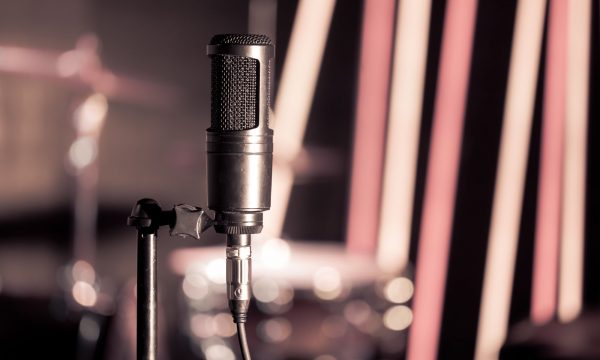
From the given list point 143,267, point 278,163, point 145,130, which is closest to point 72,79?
point 278,163

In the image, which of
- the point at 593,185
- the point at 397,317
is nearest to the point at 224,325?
the point at 397,317

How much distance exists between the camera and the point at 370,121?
10.6 ft

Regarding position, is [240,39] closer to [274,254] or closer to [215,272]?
[215,272]

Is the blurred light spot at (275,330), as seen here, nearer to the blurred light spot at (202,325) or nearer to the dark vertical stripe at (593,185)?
the blurred light spot at (202,325)

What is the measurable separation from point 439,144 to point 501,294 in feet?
1.73

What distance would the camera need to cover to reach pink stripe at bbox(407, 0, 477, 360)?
294 centimetres

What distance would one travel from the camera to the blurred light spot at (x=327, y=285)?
2336mm

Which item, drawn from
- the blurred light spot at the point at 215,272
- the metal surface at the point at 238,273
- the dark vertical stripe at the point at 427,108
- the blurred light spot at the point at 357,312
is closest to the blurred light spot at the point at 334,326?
the blurred light spot at the point at 357,312

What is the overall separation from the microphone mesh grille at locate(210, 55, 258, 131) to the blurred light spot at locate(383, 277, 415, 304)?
152cm

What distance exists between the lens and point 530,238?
2936 mm

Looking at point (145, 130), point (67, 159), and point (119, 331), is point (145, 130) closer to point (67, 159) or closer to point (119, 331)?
point (67, 159)

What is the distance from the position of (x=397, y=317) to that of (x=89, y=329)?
984 millimetres

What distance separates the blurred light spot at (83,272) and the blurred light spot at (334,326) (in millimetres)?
893

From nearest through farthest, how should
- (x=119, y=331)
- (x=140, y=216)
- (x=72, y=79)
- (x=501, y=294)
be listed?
(x=140, y=216) < (x=72, y=79) < (x=119, y=331) < (x=501, y=294)
